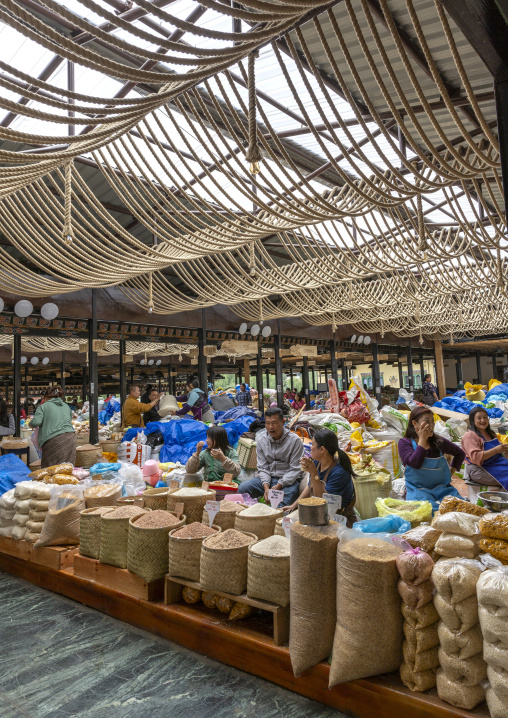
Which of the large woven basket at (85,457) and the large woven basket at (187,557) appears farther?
the large woven basket at (85,457)

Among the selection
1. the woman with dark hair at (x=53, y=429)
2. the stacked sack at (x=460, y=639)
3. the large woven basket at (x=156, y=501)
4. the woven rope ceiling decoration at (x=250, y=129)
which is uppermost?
the woven rope ceiling decoration at (x=250, y=129)

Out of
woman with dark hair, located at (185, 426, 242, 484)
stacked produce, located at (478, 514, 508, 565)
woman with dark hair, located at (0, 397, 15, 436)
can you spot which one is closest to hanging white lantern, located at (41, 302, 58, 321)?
woman with dark hair, located at (0, 397, 15, 436)

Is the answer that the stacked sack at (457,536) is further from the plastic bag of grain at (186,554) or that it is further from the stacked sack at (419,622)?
the plastic bag of grain at (186,554)

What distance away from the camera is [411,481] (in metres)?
3.44

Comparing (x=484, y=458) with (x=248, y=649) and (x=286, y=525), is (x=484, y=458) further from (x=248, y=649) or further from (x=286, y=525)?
(x=248, y=649)

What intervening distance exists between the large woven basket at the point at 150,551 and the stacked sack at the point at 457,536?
1460 mm

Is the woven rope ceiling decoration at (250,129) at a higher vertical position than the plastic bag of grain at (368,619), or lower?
higher

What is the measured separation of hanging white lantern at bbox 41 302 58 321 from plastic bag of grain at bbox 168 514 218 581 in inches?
215

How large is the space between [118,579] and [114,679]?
2.12 ft

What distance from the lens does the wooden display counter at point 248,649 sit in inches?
69.2

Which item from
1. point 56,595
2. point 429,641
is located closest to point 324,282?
point 56,595

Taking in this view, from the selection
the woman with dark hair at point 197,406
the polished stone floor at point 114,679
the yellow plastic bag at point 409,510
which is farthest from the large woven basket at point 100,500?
the woman with dark hair at point 197,406

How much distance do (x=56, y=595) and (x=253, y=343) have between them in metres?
7.75

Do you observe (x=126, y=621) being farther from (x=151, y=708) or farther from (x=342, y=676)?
(x=342, y=676)
